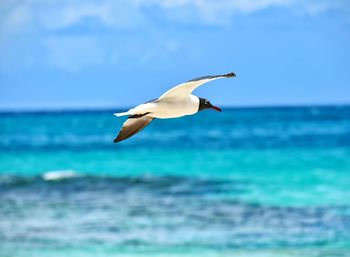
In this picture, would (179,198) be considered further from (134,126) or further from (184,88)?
(184,88)

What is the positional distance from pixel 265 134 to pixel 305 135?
74.3 inches

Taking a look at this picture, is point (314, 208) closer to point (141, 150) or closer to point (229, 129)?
point (141, 150)

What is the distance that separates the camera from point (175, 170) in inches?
1158

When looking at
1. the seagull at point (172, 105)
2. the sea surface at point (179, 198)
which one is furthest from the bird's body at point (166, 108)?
the sea surface at point (179, 198)

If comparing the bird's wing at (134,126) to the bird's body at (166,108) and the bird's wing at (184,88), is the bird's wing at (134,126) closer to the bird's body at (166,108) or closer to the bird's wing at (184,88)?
the bird's body at (166,108)

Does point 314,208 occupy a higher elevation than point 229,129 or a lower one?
lower

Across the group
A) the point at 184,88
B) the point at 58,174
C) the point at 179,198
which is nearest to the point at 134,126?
the point at 184,88

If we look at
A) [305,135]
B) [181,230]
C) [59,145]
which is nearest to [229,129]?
[305,135]

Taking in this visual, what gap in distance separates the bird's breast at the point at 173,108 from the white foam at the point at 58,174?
18.3 meters

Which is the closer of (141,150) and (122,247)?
(122,247)

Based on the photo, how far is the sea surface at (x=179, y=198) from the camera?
1852cm

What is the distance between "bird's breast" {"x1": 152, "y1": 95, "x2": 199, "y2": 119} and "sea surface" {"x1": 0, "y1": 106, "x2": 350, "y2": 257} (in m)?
8.41

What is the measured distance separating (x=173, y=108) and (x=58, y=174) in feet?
65.2

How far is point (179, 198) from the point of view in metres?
22.9
